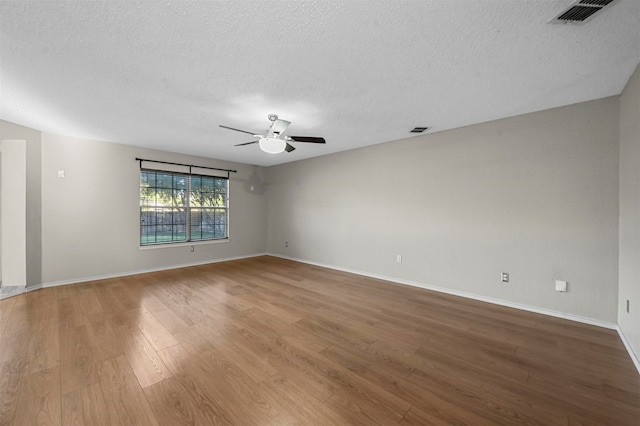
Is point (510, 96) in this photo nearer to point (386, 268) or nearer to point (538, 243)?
point (538, 243)

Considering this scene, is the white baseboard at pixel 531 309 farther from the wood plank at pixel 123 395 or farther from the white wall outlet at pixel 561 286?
the wood plank at pixel 123 395

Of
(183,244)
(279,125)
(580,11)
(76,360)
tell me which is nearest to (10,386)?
(76,360)

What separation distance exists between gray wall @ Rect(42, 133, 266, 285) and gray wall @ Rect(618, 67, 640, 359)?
21.8 ft

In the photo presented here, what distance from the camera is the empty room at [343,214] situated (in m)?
1.61

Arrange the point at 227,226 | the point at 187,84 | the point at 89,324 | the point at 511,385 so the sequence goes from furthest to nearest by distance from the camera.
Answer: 1. the point at 227,226
2. the point at 89,324
3. the point at 187,84
4. the point at 511,385

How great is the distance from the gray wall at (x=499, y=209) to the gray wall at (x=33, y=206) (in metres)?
5.07

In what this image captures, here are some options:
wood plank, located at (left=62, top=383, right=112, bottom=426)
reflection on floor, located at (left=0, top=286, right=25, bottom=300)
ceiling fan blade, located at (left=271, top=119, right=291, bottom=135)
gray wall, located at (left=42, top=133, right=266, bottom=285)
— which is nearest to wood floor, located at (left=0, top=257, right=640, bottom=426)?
wood plank, located at (left=62, top=383, right=112, bottom=426)

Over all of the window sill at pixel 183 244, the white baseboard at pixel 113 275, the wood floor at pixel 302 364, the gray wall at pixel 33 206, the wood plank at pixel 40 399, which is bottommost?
the wood floor at pixel 302 364

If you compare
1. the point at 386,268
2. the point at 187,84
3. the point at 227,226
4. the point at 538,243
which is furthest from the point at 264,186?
the point at 538,243

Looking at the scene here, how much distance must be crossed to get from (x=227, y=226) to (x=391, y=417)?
18.3ft

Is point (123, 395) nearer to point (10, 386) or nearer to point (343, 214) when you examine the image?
point (10, 386)

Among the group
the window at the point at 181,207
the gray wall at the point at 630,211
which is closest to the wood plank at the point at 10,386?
the window at the point at 181,207

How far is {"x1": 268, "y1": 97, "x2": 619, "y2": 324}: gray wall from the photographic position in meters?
2.76

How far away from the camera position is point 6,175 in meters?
3.64
